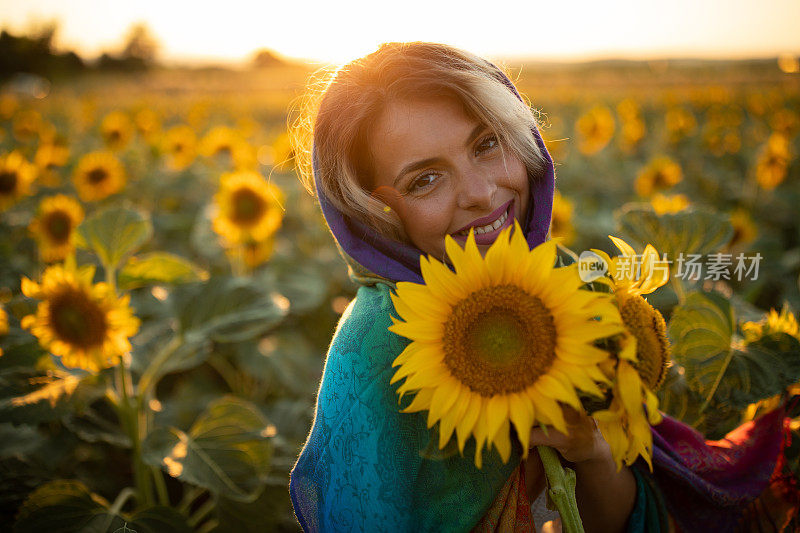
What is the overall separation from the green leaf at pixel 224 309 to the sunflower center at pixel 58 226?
60.1 inches

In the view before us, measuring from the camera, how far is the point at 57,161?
4855mm

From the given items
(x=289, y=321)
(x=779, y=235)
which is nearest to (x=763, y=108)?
(x=779, y=235)

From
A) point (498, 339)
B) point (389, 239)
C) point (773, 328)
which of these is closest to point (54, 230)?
point (389, 239)

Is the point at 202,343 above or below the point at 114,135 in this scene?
above

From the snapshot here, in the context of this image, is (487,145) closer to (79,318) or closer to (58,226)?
(79,318)

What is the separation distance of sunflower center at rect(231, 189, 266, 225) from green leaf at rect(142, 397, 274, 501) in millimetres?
1717

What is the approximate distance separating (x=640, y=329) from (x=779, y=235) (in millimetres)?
5347

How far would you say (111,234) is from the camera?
189 cm

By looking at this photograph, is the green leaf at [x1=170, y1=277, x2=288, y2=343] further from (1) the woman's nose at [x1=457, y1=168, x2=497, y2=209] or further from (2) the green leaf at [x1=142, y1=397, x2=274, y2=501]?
(1) the woman's nose at [x1=457, y1=168, x2=497, y2=209]

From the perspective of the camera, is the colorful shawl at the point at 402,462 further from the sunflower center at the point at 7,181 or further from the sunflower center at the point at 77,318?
the sunflower center at the point at 7,181

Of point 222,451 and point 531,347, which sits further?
point 222,451

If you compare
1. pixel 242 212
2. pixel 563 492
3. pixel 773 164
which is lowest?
pixel 773 164

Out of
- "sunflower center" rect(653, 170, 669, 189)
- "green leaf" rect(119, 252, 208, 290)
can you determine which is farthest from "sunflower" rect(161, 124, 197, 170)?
"sunflower center" rect(653, 170, 669, 189)

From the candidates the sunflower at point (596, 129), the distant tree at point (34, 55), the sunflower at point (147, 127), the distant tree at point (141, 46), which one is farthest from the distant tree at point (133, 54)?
the sunflower at point (596, 129)
